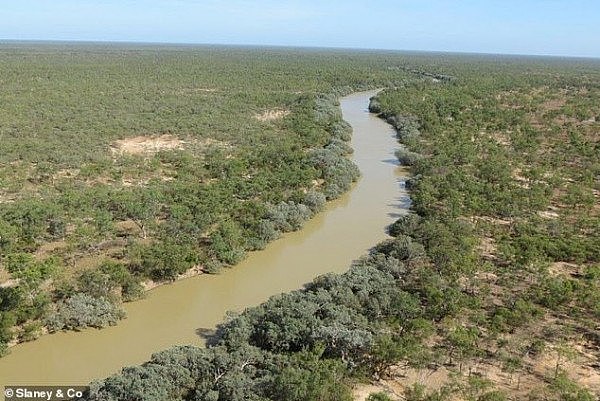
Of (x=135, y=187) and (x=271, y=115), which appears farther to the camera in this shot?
(x=271, y=115)

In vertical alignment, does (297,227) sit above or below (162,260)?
below

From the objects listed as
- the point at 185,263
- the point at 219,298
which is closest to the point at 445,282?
the point at 219,298

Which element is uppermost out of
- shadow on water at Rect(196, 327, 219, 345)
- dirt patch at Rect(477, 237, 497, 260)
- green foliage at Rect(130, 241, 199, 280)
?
green foliage at Rect(130, 241, 199, 280)

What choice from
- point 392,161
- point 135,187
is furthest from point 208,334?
point 392,161

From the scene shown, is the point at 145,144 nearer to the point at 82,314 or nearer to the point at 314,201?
the point at 314,201

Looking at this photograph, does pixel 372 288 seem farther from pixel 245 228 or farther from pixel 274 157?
pixel 274 157

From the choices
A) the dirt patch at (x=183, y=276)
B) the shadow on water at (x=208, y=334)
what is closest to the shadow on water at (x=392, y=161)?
the dirt patch at (x=183, y=276)

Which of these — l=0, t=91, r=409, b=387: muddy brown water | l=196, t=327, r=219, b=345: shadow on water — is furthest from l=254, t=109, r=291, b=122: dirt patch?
l=196, t=327, r=219, b=345: shadow on water

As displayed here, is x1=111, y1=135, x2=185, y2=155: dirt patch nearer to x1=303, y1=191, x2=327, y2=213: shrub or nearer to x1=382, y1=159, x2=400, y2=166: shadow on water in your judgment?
x1=303, y1=191, x2=327, y2=213: shrub
